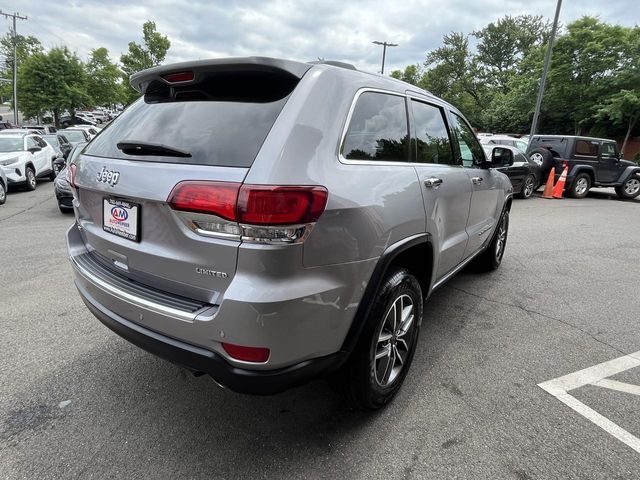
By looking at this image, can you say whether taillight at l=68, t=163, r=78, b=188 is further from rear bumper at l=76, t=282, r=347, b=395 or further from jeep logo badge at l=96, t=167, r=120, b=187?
rear bumper at l=76, t=282, r=347, b=395

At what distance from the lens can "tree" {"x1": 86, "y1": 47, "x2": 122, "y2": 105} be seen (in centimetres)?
3575

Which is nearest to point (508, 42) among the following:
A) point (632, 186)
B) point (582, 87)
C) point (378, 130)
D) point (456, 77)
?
point (456, 77)

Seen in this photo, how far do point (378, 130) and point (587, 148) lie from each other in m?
13.3

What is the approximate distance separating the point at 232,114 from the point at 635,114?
95.1 feet

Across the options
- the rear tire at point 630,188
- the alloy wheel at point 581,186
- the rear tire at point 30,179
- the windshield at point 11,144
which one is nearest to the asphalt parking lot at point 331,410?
the rear tire at point 30,179

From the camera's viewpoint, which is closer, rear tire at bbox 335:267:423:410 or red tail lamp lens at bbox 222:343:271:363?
red tail lamp lens at bbox 222:343:271:363

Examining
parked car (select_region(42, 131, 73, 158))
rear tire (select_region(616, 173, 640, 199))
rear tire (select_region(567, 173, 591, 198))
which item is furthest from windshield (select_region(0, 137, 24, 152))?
rear tire (select_region(616, 173, 640, 199))

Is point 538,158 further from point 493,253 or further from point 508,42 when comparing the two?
point 508,42

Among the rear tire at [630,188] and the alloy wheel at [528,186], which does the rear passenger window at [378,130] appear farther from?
the rear tire at [630,188]

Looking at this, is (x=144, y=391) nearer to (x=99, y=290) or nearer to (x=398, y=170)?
(x=99, y=290)

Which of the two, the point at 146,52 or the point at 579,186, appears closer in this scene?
the point at 579,186

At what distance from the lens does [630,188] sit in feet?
44.7

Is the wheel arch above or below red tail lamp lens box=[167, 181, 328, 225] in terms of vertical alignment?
below

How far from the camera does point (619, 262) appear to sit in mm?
5832
